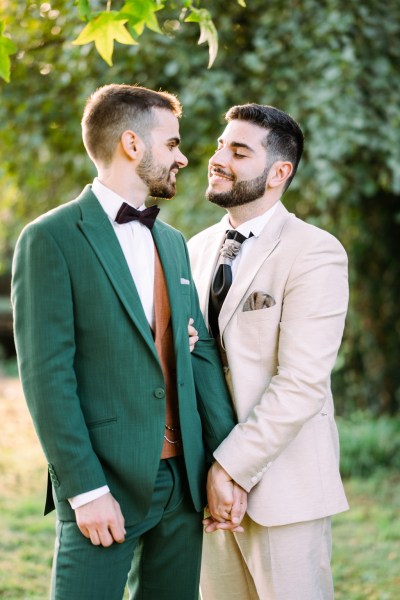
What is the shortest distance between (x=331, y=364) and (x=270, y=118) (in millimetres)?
856

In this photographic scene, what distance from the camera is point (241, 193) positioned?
248 cm

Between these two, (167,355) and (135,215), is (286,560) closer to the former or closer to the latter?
(167,355)

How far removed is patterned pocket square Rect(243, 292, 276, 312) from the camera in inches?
93.0

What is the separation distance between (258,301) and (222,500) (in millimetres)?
624

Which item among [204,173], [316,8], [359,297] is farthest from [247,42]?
[359,297]

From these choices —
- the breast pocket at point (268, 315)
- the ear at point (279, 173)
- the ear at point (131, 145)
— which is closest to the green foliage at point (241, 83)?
the ear at point (279, 173)

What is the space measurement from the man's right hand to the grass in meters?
1.96

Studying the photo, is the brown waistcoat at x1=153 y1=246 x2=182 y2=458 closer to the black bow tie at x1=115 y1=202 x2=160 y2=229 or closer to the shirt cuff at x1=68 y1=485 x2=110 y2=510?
the black bow tie at x1=115 y1=202 x2=160 y2=229

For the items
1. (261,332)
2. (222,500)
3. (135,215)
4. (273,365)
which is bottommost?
(222,500)


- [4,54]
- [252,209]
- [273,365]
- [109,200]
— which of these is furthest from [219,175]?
[4,54]

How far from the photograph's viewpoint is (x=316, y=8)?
471 cm

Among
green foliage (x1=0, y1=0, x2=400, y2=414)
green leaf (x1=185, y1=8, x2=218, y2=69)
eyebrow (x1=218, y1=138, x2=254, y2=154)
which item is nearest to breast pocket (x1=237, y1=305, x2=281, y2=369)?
eyebrow (x1=218, y1=138, x2=254, y2=154)

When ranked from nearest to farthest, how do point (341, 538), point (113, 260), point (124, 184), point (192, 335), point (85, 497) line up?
point (85, 497) → point (113, 260) → point (124, 184) → point (192, 335) → point (341, 538)

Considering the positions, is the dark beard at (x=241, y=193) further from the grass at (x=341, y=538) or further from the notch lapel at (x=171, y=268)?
the grass at (x=341, y=538)
